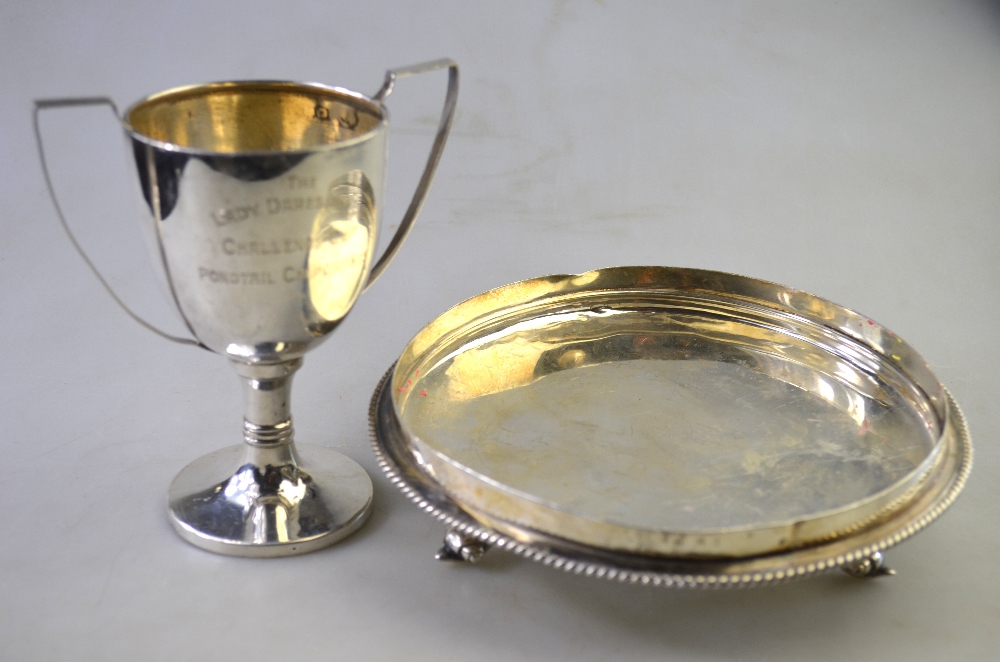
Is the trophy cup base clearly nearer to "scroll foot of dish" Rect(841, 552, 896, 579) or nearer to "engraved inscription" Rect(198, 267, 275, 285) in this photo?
"engraved inscription" Rect(198, 267, 275, 285)

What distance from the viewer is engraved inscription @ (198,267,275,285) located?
1316 mm

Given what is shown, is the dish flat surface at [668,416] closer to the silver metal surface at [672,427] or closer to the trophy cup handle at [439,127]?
the silver metal surface at [672,427]

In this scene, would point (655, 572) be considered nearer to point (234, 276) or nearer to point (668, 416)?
point (668, 416)

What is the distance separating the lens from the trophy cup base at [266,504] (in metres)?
1.49

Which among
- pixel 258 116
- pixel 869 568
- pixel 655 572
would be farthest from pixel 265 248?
pixel 869 568

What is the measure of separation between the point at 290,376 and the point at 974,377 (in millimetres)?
1235

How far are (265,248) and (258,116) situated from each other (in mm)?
327

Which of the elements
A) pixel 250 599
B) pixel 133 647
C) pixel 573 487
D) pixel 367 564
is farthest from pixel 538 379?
pixel 133 647

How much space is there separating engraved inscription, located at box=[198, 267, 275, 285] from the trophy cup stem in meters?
0.17

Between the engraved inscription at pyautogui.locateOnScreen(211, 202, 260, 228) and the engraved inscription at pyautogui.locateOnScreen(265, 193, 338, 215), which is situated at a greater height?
the engraved inscription at pyautogui.locateOnScreen(265, 193, 338, 215)

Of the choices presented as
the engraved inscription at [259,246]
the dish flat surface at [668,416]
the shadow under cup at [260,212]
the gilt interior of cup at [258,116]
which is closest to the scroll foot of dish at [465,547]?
the dish flat surface at [668,416]

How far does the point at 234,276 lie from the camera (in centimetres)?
132

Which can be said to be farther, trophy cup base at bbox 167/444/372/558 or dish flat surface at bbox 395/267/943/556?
trophy cup base at bbox 167/444/372/558

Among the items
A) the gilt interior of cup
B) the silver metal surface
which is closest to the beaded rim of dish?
the silver metal surface
